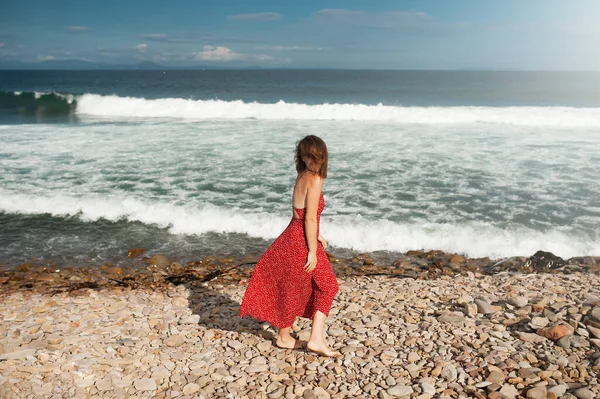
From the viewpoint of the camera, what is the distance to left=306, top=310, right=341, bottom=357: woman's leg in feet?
13.9

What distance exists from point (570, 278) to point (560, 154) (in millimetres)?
10091

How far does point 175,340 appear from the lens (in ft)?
15.3

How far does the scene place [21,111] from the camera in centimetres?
3197

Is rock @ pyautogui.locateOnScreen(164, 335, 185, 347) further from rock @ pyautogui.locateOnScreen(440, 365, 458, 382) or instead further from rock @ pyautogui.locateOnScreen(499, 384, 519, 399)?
rock @ pyautogui.locateOnScreen(499, 384, 519, 399)

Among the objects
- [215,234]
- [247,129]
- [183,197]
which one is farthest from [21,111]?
[215,234]

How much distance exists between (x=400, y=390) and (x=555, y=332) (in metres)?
1.66

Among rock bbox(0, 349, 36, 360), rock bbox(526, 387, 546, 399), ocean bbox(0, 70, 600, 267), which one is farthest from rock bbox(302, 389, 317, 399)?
ocean bbox(0, 70, 600, 267)

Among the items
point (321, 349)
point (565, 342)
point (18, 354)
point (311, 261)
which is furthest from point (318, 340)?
point (18, 354)

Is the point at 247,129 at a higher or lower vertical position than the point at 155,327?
higher

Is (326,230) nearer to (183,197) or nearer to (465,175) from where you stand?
(183,197)

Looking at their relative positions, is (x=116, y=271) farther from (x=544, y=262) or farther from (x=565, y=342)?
(x=544, y=262)

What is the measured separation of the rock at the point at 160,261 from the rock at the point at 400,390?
4512mm

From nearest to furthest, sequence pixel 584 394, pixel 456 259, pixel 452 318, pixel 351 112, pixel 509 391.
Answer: pixel 584 394
pixel 509 391
pixel 452 318
pixel 456 259
pixel 351 112

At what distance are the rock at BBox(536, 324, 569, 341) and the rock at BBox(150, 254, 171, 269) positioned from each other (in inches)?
201
